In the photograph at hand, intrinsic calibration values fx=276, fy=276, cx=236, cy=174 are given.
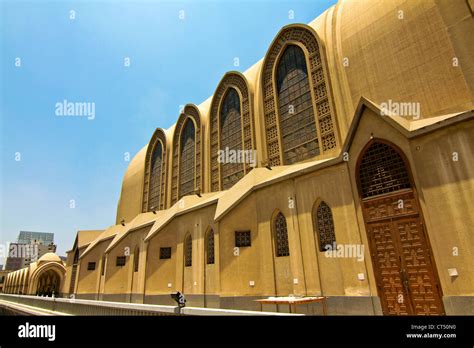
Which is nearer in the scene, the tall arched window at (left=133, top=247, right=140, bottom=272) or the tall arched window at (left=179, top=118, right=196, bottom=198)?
the tall arched window at (left=133, top=247, right=140, bottom=272)

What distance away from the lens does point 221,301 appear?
12.9 metres

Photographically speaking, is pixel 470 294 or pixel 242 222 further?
pixel 242 222

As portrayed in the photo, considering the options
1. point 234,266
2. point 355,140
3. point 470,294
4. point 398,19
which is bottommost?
point 470,294

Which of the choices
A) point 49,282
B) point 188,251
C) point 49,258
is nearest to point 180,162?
point 188,251

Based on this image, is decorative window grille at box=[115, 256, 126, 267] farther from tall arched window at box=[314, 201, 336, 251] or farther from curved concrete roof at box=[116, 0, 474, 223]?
curved concrete roof at box=[116, 0, 474, 223]

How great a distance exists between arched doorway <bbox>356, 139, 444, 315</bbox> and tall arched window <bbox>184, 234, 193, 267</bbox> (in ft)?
35.7

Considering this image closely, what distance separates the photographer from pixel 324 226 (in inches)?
435

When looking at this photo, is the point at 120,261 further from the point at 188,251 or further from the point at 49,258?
the point at 49,258

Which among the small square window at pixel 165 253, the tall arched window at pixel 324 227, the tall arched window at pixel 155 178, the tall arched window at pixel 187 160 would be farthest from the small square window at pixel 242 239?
the tall arched window at pixel 155 178

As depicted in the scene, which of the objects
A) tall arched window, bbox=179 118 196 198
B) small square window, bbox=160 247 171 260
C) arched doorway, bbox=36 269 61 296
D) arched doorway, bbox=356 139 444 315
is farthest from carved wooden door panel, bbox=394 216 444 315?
arched doorway, bbox=36 269 61 296

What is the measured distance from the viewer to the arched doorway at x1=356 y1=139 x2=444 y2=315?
8.25 m

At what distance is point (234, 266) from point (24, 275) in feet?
152
